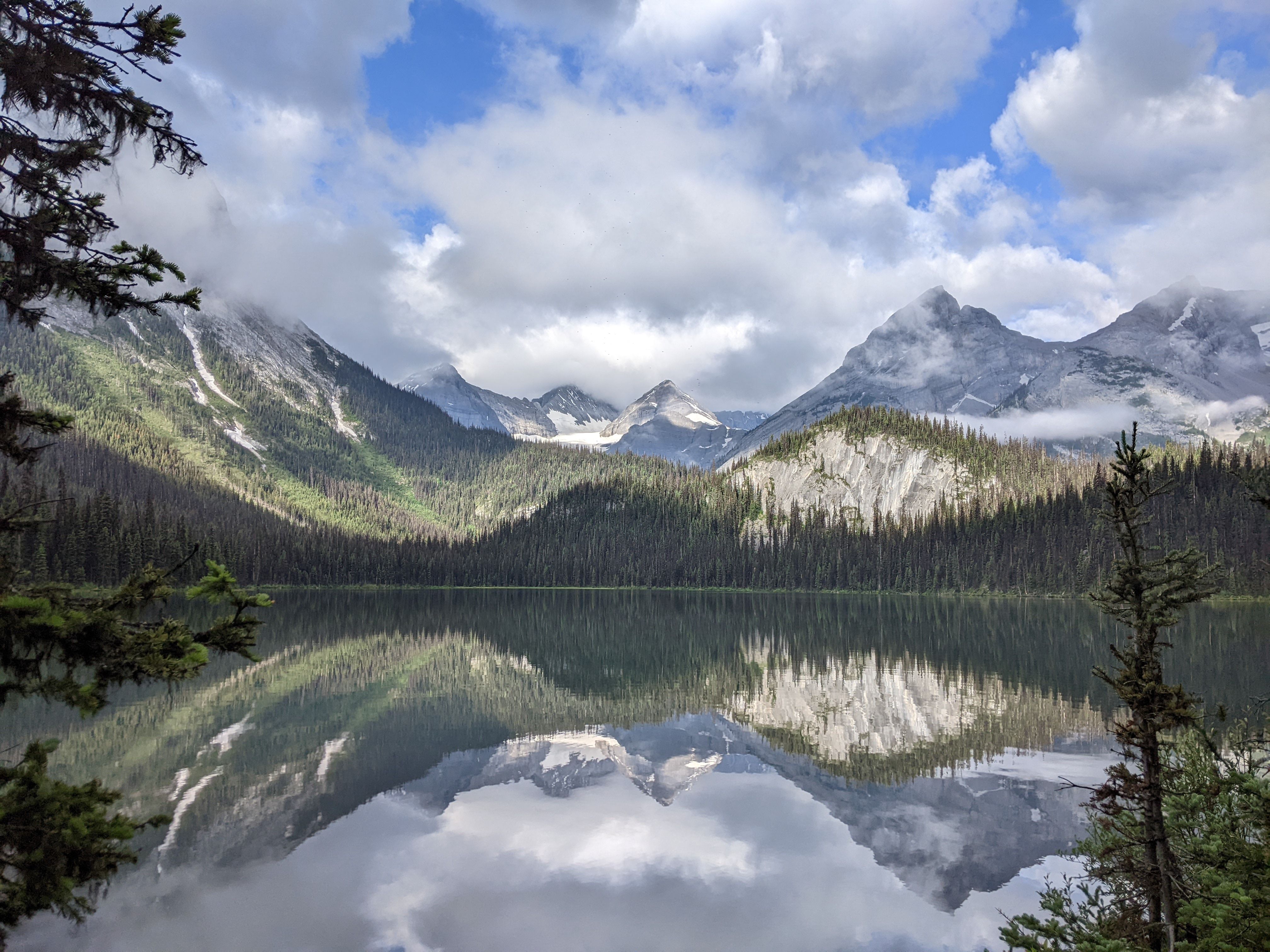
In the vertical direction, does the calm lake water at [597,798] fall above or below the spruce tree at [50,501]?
below

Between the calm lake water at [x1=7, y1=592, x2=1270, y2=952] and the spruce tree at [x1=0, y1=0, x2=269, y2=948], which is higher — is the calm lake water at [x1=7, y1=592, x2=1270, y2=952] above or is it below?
below

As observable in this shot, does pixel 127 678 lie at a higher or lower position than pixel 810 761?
higher

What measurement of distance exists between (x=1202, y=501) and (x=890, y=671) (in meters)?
154

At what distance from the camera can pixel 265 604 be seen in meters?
7.87

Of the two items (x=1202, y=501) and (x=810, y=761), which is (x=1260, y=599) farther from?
(x=810, y=761)

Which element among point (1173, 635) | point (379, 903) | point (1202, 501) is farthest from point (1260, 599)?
point (379, 903)

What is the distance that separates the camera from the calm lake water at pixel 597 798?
18.2 m

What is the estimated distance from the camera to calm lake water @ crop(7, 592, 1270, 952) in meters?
18.2

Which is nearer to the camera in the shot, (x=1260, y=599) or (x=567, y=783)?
(x=567, y=783)

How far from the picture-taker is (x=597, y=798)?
28.0 metres

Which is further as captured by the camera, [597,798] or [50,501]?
[597,798]

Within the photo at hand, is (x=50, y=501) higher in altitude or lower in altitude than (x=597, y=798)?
higher

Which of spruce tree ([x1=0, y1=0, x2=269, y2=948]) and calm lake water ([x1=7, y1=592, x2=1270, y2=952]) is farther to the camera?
calm lake water ([x1=7, y1=592, x2=1270, y2=952])

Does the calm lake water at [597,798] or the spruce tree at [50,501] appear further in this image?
the calm lake water at [597,798]
